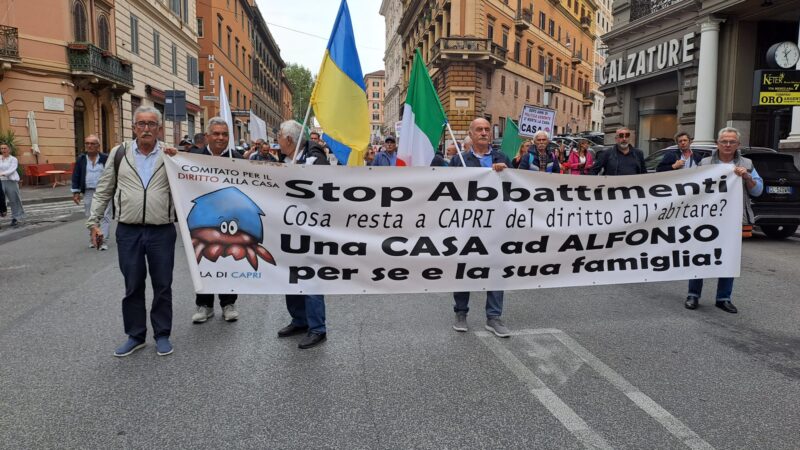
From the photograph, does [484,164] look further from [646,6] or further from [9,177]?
[646,6]

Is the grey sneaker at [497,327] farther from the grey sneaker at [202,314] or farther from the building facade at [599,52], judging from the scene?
the building facade at [599,52]

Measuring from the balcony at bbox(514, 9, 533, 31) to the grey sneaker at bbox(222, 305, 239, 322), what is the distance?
47.4 meters

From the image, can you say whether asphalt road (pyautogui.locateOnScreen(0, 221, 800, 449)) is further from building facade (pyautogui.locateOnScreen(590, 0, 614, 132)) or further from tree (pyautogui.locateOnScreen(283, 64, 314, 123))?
tree (pyautogui.locateOnScreen(283, 64, 314, 123))

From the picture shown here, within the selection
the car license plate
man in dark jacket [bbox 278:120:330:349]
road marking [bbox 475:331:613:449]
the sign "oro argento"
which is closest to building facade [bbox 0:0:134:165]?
man in dark jacket [bbox 278:120:330:349]

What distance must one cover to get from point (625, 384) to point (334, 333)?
2365 millimetres

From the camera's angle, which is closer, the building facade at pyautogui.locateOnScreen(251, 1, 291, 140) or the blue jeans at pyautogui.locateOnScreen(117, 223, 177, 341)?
the blue jeans at pyautogui.locateOnScreen(117, 223, 177, 341)

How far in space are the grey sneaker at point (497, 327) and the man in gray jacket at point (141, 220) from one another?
2.64 metres

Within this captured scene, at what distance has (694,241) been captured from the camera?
18.0 ft

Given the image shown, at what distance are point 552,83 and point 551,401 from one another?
5637 centimetres

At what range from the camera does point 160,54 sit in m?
32.4

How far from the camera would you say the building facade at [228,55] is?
146ft

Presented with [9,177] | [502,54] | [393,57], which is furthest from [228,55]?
[9,177]

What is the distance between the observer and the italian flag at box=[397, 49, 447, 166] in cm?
610

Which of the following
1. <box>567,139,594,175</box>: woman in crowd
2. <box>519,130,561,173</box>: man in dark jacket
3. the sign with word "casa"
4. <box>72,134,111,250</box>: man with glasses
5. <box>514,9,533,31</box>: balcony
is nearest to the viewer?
<box>72,134,111,250</box>: man with glasses
